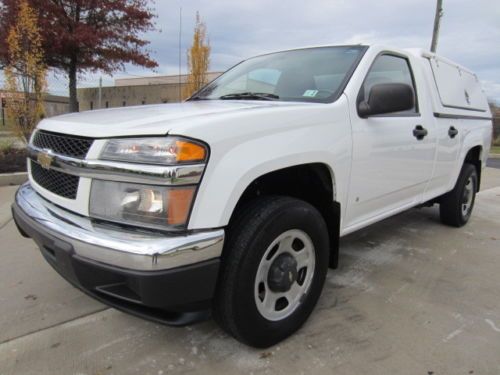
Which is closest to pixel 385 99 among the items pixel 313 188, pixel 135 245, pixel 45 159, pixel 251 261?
pixel 313 188

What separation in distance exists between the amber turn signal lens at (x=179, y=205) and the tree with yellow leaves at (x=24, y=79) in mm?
7089

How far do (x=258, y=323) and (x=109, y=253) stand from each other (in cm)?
89

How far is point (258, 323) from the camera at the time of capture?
2178 mm

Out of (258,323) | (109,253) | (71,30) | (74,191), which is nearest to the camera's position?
(109,253)

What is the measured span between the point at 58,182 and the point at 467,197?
15.2 ft

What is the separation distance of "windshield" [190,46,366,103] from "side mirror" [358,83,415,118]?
20 cm

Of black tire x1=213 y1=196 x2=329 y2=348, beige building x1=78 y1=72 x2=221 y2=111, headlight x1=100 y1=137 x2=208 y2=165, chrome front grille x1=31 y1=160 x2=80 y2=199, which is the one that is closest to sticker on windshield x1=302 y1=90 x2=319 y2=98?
black tire x1=213 y1=196 x2=329 y2=348

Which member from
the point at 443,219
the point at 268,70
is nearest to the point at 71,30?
the point at 268,70

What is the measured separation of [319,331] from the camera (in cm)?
252

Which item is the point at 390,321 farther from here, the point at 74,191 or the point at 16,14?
the point at 16,14

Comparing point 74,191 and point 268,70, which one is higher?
point 268,70

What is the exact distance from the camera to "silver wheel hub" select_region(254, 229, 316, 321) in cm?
224

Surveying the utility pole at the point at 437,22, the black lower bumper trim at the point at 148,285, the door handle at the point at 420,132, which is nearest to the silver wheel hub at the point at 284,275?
the black lower bumper trim at the point at 148,285

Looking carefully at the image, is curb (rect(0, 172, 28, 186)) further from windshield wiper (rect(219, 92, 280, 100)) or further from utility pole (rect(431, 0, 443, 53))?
utility pole (rect(431, 0, 443, 53))
